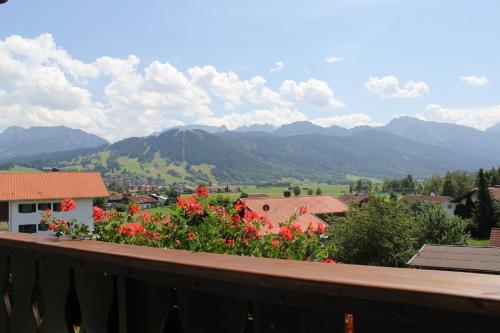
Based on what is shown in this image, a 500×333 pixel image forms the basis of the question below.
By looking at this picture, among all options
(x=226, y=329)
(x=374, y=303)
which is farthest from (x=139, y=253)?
(x=374, y=303)

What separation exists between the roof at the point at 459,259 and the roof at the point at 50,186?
99.5 ft

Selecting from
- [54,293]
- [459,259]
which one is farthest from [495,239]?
[54,293]

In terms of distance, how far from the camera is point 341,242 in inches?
1404

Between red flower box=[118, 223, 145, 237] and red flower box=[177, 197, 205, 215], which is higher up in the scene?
red flower box=[177, 197, 205, 215]

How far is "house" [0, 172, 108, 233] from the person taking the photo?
142ft

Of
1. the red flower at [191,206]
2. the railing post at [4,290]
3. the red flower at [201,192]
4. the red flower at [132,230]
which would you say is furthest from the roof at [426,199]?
the railing post at [4,290]

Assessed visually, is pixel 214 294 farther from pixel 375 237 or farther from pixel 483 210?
pixel 483 210

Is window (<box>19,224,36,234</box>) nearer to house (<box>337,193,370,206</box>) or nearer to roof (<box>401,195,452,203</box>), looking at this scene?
house (<box>337,193,370,206</box>)

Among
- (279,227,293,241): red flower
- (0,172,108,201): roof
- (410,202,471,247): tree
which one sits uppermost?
(279,227,293,241): red flower

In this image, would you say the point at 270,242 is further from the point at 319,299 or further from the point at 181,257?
the point at 319,299

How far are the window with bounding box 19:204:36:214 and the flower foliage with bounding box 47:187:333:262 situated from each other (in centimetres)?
Answer: 4241

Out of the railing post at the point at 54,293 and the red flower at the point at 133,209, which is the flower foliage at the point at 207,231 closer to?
the red flower at the point at 133,209

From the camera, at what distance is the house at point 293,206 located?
150ft

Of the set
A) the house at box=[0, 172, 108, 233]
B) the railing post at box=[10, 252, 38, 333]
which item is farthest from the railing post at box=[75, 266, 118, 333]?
the house at box=[0, 172, 108, 233]
